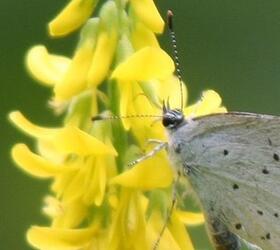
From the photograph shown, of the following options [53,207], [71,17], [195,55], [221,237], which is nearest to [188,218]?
[221,237]

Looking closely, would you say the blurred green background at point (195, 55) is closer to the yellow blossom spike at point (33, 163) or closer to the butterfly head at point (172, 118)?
the butterfly head at point (172, 118)

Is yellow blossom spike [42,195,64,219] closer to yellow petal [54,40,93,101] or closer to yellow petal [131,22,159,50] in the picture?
yellow petal [54,40,93,101]

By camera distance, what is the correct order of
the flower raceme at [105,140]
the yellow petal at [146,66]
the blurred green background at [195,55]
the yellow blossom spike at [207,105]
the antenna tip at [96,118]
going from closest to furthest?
1. the yellow petal at [146,66]
2. the flower raceme at [105,140]
3. the antenna tip at [96,118]
4. the yellow blossom spike at [207,105]
5. the blurred green background at [195,55]

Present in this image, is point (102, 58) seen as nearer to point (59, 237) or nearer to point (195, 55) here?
point (59, 237)

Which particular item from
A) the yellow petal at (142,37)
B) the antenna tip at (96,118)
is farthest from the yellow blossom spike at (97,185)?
the yellow petal at (142,37)

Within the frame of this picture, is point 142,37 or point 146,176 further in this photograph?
point 142,37

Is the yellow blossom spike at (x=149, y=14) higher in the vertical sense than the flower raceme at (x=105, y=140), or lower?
higher

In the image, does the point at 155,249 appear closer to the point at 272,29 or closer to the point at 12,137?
the point at 12,137
